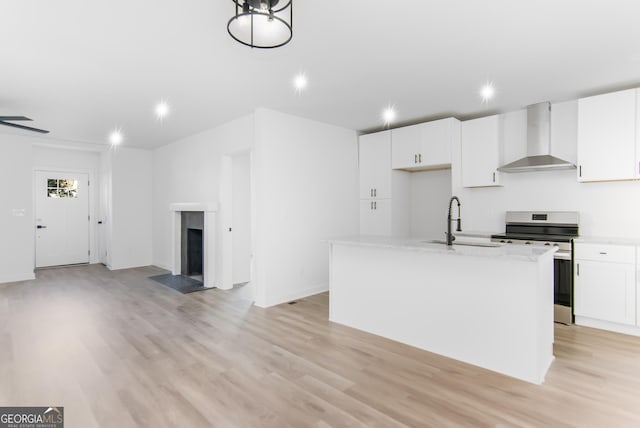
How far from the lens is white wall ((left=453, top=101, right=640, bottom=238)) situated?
375cm

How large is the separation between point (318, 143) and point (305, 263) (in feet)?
6.03

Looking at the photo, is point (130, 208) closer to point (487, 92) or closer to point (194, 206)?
point (194, 206)

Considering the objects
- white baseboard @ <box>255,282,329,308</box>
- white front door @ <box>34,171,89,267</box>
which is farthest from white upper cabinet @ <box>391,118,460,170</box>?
white front door @ <box>34,171,89,267</box>

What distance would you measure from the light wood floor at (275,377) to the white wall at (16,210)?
2.48 m

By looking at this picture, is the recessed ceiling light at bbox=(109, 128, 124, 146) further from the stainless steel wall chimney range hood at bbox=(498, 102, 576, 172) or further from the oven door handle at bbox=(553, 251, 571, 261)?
the oven door handle at bbox=(553, 251, 571, 261)

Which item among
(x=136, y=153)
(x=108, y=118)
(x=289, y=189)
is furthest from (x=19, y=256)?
(x=289, y=189)

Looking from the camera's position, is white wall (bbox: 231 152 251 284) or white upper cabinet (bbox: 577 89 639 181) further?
white wall (bbox: 231 152 251 284)

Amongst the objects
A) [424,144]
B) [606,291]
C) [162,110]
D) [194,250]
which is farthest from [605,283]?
[194,250]

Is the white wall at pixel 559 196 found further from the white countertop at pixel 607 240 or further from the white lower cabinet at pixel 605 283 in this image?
the white lower cabinet at pixel 605 283

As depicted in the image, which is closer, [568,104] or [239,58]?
[239,58]

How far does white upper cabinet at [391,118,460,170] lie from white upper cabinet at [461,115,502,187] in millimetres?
187

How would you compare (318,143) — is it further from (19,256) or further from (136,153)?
(19,256)

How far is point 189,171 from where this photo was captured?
6133mm

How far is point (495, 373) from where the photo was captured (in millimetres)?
2533
